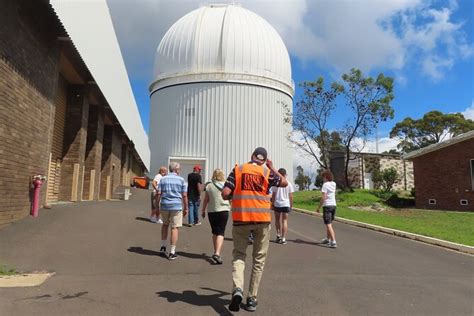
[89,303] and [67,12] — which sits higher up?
[67,12]

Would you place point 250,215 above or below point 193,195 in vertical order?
below

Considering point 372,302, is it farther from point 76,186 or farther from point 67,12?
point 76,186

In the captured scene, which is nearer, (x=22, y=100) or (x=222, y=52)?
(x=22, y=100)

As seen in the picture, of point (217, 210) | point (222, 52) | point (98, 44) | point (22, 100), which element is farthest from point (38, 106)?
point (222, 52)

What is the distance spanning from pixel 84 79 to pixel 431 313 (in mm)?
12282

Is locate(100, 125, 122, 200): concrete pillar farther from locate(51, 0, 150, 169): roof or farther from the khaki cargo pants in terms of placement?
the khaki cargo pants

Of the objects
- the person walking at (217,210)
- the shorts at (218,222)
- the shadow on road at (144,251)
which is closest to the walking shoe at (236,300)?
the person walking at (217,210)

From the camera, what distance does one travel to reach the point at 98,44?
11523 millimetres

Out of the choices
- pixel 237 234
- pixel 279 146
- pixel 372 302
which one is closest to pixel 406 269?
pixel 372 302

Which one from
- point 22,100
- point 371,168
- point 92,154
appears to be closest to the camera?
point 22,100

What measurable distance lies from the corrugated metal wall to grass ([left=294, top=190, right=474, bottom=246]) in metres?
7.32

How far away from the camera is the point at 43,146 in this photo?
9688mm

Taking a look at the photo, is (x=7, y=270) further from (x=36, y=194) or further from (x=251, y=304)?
(x=251, y=304)

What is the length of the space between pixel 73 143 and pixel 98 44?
3.77 meters
